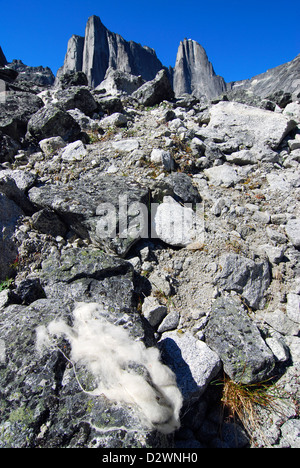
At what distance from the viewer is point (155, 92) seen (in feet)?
→ 33.8

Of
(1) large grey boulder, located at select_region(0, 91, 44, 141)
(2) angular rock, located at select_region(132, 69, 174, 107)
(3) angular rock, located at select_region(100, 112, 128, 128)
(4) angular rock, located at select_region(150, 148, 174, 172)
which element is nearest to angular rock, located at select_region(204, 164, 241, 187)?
(4) angular rock, located at select_region(150, 148, 174, 172)

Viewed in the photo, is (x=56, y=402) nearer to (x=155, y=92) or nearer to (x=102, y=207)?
(x=102, y=207)

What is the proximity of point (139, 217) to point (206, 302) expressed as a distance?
172 cm

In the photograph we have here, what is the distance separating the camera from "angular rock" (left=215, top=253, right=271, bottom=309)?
376 cm

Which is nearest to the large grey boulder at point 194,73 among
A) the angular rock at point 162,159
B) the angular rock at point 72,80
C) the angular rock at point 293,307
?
the angular rock at point 72,80

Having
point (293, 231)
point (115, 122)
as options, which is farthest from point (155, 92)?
point (293, 231)

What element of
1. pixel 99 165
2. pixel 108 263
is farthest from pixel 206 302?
pixel 99 165

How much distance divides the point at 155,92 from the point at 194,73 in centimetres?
8344

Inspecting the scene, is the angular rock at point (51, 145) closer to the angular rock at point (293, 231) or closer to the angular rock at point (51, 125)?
the angular rock at point (51, 125)

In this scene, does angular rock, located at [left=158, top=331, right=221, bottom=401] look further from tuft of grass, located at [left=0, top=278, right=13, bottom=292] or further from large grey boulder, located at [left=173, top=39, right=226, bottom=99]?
large grey boulder, located at [left=173, top=39, right=226, bottom=99]

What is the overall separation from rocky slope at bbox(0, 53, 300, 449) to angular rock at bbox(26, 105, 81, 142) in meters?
0.03

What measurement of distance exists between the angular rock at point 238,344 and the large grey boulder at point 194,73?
8447cm

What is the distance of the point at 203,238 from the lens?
4.40 meters

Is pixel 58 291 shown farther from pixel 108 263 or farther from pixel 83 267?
pixel 108 263
